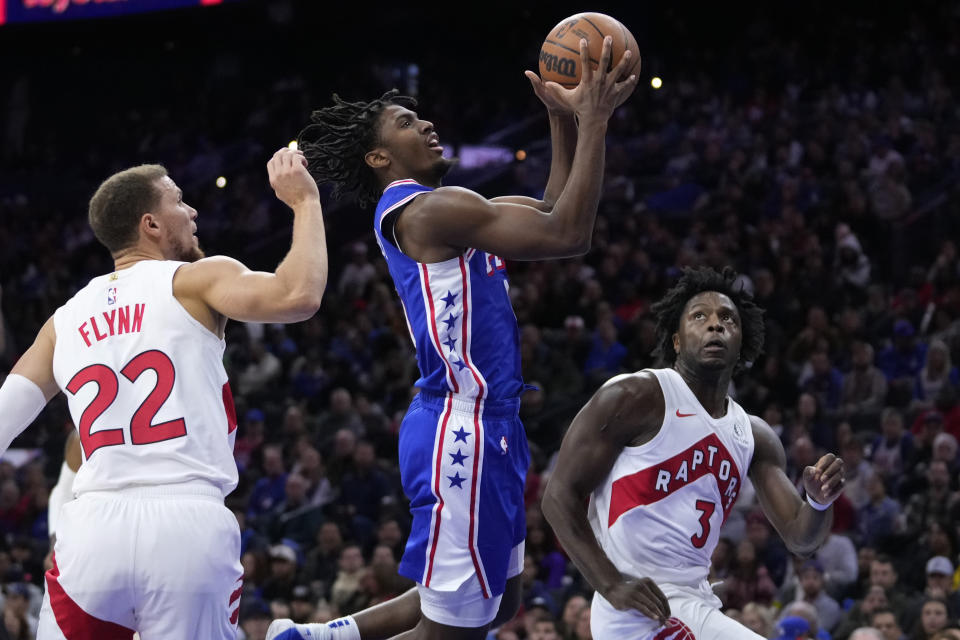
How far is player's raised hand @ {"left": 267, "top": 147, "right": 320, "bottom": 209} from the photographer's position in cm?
377

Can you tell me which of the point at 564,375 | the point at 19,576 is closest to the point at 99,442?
the point at 19,576

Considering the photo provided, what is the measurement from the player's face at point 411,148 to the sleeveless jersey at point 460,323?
0.57 feet

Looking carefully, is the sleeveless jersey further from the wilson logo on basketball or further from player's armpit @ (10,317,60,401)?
player's armpit @ (10,317,60,401)

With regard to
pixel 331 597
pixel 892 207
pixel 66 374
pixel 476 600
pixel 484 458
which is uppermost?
pixel 892 207

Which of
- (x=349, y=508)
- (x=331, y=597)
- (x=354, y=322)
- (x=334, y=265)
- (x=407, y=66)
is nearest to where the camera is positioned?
(x=331, y=597)

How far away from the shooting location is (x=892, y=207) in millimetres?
13461

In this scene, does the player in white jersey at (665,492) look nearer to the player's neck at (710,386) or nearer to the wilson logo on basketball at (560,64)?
the player's neck at (710,386)

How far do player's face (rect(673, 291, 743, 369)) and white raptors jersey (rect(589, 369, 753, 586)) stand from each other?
0.56 ft

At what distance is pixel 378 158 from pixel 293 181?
3.21ft

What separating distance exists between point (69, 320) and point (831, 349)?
8811 millimetres

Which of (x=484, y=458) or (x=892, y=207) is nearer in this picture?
(x=484, y=458)

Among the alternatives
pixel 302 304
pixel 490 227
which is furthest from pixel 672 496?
pixel 302 304

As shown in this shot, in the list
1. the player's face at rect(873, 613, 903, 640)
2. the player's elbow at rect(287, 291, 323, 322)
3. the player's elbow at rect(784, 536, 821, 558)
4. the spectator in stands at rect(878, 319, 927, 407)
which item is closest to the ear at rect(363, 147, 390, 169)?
the player's elbow at rect(287, 291, 323, 322)

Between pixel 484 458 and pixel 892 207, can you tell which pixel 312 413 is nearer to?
pixel 892 207
